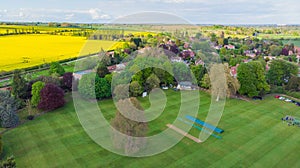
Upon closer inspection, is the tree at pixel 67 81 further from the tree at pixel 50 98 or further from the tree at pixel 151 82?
the tree at pixel 151 82

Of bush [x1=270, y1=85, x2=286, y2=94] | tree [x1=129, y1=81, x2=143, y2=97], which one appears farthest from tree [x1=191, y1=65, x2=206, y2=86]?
bush [x1=270, y1=85, x2=286, y2=94]

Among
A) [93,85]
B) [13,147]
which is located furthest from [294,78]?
[13,147]

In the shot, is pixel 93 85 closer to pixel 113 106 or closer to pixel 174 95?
pixel 113 106

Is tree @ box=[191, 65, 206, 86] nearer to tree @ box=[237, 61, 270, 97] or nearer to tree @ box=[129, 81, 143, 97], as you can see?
tree @ box=[237, 61, 270, 97]

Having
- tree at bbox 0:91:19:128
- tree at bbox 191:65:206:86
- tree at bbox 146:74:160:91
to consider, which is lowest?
tree at bbox 0:91:19:128

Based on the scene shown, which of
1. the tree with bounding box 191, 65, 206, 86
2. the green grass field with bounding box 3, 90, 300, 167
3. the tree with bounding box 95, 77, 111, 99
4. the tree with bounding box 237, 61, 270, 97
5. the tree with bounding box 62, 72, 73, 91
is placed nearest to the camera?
the green grass field with bounding box 3, 90, 300, 167

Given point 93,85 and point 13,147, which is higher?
point 93,85
